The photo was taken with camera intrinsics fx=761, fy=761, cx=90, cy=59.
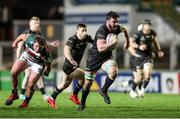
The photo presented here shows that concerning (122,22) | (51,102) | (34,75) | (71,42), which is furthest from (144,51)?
(122,22)

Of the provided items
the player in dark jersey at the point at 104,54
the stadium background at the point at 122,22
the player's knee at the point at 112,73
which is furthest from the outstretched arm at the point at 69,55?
the stadium background at the point at 122,22

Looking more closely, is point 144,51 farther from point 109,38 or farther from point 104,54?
point 109,38

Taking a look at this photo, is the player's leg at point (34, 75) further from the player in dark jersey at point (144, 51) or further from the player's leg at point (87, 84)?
the player in dark jersey at point (144, 51)

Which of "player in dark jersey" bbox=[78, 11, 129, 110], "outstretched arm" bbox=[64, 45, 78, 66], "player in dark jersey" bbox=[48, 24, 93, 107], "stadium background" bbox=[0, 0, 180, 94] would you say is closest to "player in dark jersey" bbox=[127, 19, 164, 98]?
"player in dark jersey" bbox=[48, 24, 93, 107]

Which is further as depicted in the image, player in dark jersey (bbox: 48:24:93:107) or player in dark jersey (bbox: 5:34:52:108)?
player in dark jersey (bbox: 48:24:93:107)

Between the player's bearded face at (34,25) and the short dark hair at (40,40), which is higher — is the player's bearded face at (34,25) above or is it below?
above

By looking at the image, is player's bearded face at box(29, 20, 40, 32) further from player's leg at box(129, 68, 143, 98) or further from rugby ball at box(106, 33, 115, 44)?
player's leg at box(129, 68, 143, 98)

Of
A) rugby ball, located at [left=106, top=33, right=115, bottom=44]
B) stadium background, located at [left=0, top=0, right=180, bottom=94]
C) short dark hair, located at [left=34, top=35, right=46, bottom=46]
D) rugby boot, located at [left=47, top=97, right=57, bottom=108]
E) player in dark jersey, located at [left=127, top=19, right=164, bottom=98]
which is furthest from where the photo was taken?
stadium background, located at [left=0, top=0, right=180, bottom=94]

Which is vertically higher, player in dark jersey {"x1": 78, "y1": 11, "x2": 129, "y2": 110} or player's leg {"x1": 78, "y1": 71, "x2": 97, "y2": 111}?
player in dark jersey {"x1": 78, "y1": 11, "x2": 129, "y2": 110}

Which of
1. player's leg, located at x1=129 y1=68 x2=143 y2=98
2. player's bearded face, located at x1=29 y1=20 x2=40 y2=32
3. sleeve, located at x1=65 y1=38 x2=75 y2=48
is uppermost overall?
player's bearded face, located at x1=29 y1=20 x2=40 y2=32

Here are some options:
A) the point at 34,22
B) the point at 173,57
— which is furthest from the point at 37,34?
the point at 173,57

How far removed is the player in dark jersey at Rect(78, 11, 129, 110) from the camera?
1747 cm

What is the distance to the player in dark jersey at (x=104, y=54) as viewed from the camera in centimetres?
1747

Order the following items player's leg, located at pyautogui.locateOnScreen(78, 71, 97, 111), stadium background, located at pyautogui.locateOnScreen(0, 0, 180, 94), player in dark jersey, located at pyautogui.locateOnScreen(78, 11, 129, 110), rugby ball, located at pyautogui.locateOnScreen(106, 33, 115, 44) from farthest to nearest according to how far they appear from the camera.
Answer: stadium background, located at pyautogui.locateOnScreen(0, 0, 180, 94), player's leg, located at pyautogui.locateOnScreen(78, 71, 97, 111), rugby ball, located at pyautogui.locateOnScreen(106, 33, 115, 44), player in dark jersey, located at pyautogui.locateOnScreen(78, 11, 129, 110)
